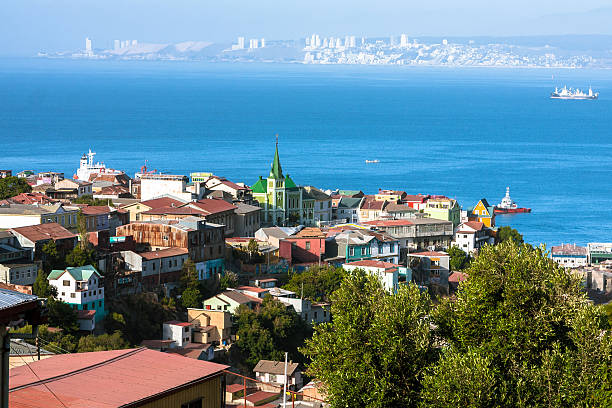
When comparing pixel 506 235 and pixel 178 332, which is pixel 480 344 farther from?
pixel 506 235

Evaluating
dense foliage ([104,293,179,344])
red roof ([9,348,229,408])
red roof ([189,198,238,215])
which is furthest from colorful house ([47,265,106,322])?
red roof ([9,348,229,408])

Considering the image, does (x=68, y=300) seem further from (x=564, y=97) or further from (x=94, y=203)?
(x=564, y=97)

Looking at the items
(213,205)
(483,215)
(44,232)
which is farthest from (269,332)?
(483,215)

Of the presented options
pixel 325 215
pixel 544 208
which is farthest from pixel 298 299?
pixel 544 208

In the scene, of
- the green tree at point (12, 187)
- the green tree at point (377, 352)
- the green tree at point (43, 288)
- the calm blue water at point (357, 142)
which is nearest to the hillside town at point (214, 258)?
the green tree at point (43, 288)

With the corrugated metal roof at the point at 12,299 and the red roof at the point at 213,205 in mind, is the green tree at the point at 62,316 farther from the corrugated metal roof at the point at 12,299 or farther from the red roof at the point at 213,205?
the corrugated metal roof at the point at 12,299

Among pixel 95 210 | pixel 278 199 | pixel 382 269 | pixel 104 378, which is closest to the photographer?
pixel 104 378
